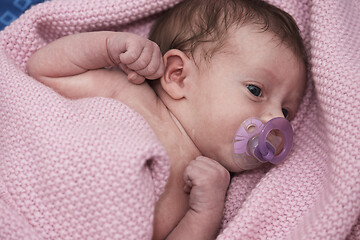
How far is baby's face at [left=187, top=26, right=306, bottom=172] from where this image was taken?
1.26 meters

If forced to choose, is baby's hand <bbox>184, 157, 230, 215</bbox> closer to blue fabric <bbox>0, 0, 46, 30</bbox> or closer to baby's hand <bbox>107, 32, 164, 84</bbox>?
baby's hand <bbox>107, 32, 164, 84</bbox>

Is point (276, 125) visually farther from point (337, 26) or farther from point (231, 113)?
point (337, 26)

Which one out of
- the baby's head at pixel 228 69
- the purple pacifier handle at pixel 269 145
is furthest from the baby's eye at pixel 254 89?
the purple pacifier handle at pixel 269 145

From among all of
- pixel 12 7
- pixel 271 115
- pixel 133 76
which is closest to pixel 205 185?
pixel 271 115

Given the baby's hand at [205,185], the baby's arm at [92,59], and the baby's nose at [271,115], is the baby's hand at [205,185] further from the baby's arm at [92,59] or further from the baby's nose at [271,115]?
the baby's arm at [92,59]

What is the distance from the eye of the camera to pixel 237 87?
4.16 feet

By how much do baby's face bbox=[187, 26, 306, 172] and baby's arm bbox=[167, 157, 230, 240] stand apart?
10 centimetres

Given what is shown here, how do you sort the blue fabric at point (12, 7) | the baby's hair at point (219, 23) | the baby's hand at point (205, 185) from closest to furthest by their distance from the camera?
the baby's hand at point (205, 185) < the baby's hair at point (219, 23) < the blue fabric at point (12, 7)

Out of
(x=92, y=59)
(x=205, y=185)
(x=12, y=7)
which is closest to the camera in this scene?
(x=205, y=185)

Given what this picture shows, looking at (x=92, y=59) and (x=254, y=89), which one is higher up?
(x=92, y=59)

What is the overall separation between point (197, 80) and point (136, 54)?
222mm

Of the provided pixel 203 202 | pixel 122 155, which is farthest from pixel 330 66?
pixel 122 155

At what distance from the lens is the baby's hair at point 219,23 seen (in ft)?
4.31

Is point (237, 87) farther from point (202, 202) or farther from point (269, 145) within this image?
point (202, 202)
